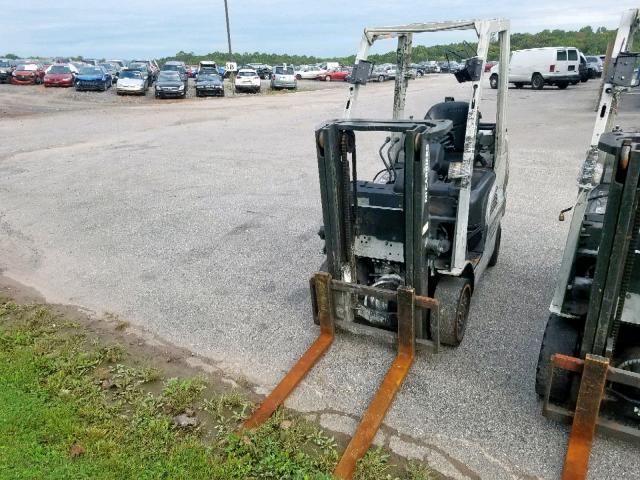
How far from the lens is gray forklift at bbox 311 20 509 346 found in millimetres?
3881

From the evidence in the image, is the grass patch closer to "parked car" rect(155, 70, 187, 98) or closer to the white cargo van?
"parked car" rect(155, 70, 187, 98)

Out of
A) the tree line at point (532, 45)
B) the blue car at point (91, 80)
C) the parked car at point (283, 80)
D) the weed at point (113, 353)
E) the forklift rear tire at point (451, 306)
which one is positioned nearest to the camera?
the forklift rear tire at point (451, 306)

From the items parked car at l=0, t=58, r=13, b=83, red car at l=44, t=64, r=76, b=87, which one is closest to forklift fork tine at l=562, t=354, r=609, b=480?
red car at l=44, t=64, r=76, b=87

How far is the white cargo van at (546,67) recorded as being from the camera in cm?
2775

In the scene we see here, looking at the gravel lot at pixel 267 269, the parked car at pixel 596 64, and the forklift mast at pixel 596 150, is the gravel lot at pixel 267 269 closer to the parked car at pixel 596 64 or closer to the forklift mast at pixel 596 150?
the forklift mast at pixel 596 150

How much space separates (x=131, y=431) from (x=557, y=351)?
118 inches

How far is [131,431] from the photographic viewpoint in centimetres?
357

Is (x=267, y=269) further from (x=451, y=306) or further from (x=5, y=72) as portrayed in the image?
(x=5, y=72)

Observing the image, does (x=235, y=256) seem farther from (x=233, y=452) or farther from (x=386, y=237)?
(x=233, y=452)

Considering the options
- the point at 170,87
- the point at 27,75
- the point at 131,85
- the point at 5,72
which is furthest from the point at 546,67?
the point at 5,72

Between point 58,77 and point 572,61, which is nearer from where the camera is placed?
point 572,61

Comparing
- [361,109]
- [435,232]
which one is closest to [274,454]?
[435,232]

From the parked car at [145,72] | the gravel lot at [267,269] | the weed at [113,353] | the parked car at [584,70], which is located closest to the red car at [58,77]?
the parked car at [145,72]

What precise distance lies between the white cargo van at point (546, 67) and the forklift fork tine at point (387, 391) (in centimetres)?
2589
